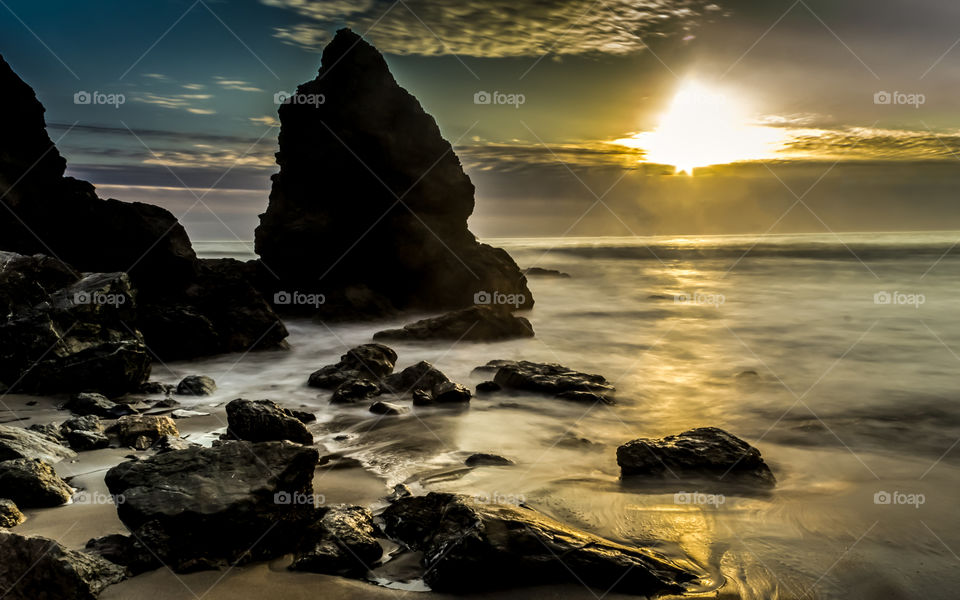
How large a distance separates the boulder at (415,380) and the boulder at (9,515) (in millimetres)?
6456

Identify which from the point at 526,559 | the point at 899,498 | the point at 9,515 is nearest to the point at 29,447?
the point at 9,515

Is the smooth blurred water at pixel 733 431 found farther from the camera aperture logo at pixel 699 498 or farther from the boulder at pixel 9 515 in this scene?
the boulder at pixel 9 515

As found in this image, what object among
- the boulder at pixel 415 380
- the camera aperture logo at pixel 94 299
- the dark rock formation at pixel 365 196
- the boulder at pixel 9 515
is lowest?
the boulder at pixel 9 515

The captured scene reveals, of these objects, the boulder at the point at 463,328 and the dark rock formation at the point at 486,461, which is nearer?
the dark rock formation at the point at 486,461

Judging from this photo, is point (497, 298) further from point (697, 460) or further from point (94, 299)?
point (697, 460)

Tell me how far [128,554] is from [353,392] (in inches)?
244

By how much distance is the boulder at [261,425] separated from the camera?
299 inches

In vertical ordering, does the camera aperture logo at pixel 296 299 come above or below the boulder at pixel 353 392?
above

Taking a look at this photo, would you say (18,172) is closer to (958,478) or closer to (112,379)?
(112,379)

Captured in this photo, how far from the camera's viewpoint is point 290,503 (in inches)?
197

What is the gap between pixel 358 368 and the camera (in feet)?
40.1

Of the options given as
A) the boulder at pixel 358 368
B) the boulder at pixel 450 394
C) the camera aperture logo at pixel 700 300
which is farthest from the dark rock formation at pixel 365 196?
the camera aperture logo at pixel 700 300

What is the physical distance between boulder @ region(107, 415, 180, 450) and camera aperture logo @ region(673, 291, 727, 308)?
2606cm

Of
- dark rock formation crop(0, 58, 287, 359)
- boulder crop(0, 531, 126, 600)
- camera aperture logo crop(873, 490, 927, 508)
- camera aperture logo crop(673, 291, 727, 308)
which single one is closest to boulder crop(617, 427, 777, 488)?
camera aperture logo crop(873, 490, 927, 508)
